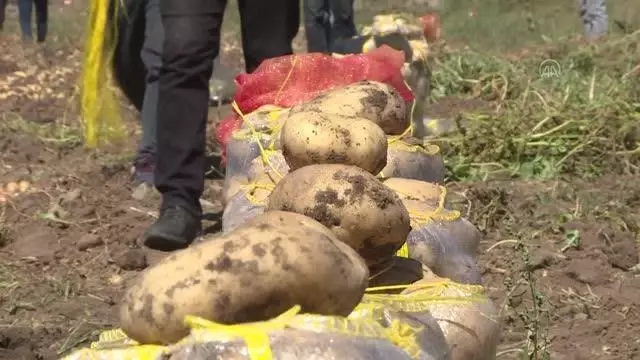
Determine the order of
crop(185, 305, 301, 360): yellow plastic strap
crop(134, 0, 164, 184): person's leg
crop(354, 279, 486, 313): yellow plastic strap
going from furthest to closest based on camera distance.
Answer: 1. crop(134, 0, 164, 184): person's leg
2. crop(354, 279, 486, 313): yellow plastic strap
3. crop(185, 305, 301, 360): yellow plastic strap

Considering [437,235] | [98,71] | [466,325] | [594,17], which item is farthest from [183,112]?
[594,17]

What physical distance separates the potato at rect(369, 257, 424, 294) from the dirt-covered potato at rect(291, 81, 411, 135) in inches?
24.1

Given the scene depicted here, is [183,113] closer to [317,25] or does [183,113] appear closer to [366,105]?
[366,105]

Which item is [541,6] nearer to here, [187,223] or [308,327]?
[187,223]

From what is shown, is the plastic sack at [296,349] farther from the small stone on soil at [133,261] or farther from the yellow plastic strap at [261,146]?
the small stone on soil at [133,261]

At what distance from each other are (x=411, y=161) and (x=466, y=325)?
3.33ft

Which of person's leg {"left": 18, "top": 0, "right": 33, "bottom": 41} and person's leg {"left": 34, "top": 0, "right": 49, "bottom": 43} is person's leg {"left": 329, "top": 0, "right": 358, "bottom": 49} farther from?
person's leg {"left": 18, "top": 0, "right": 33, "bottom": 41}

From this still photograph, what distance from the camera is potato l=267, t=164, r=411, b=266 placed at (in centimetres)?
248

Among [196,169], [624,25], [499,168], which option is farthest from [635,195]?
[624,25]

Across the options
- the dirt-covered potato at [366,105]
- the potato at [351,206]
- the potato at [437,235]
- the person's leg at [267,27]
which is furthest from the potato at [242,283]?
the person's leg at [267,27]

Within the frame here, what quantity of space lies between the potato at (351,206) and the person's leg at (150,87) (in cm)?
236

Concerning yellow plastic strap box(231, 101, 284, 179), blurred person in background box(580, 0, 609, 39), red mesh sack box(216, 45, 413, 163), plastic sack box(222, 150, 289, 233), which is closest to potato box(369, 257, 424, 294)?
plastic sack box(222, 150, 289, 233)

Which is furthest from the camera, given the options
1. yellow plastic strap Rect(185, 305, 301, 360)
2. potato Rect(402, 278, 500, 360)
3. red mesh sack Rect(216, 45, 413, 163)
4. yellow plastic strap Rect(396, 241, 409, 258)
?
red mesh sack Rect(216, 45, 413, 163)

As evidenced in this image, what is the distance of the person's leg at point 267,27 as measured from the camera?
177 inches
